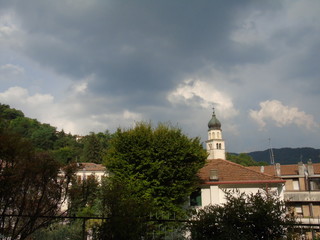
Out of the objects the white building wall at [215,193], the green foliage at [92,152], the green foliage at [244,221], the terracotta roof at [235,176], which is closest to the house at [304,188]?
the terracotta roof at [235,176]

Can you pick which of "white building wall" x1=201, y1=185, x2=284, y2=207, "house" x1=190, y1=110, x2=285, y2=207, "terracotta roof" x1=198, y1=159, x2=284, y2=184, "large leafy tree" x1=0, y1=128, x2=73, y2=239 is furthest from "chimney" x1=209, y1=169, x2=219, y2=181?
"large leafy tree" x1=0, y1=128, x2=73, y2=239

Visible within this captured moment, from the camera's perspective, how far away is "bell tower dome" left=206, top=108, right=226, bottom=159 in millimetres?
65188

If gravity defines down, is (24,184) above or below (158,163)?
below

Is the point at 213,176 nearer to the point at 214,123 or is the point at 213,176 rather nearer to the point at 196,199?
the point at 196,199

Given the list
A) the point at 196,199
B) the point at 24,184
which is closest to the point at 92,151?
the point at 196,199

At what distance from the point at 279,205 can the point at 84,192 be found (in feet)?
21.9

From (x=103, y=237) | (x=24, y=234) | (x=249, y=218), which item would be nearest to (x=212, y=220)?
(x=249, y=218)

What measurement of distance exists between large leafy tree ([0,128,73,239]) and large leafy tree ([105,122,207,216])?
9.04 m

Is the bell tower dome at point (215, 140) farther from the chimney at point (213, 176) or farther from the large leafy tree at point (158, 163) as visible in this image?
the large leafy tree at point (158, 163)

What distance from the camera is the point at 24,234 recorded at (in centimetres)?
736

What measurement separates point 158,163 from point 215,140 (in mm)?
50249

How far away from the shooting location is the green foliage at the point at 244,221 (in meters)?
5.68

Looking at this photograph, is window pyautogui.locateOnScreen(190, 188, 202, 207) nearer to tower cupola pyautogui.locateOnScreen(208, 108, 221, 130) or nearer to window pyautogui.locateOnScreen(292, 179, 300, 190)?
window pyautogui.locateOnScreen(292, 179, 300, 190)

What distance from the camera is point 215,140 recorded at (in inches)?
2579
